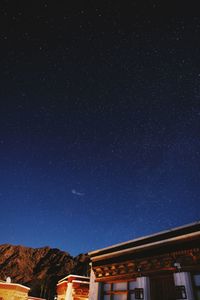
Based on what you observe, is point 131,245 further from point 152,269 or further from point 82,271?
point 82,271

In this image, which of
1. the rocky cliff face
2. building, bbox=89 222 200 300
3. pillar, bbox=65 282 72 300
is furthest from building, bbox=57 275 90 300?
the rocky cliff face

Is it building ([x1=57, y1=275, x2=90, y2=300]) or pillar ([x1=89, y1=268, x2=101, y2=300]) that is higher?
building ([x1=57, y1=275, x2=90, y2=300])

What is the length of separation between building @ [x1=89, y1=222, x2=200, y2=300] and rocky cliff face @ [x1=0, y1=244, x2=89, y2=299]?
59.4 m

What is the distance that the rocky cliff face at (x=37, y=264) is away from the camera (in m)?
67.0

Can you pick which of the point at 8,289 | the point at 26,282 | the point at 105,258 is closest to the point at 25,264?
the point at 26,282

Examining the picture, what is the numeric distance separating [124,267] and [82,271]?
64718mm

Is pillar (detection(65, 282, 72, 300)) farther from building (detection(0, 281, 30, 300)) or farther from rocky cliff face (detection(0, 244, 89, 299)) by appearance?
rocky cliff face (detection(0, 244, 89, 299))

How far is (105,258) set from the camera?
1170 centimetres

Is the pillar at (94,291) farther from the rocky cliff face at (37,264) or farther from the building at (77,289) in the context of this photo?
the rocky cliff face at (37,264)

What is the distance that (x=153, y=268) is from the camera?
9.16 meters

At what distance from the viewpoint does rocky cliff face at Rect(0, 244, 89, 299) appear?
67000 millimetres

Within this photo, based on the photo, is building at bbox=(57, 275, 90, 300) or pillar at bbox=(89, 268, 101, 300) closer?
pillar at bbox=(89, 268, 101, 300)

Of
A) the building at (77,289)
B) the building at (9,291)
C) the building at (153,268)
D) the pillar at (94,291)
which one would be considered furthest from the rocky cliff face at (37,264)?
the building at (153,268)

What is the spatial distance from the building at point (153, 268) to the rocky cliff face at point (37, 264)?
5937 centimetres
